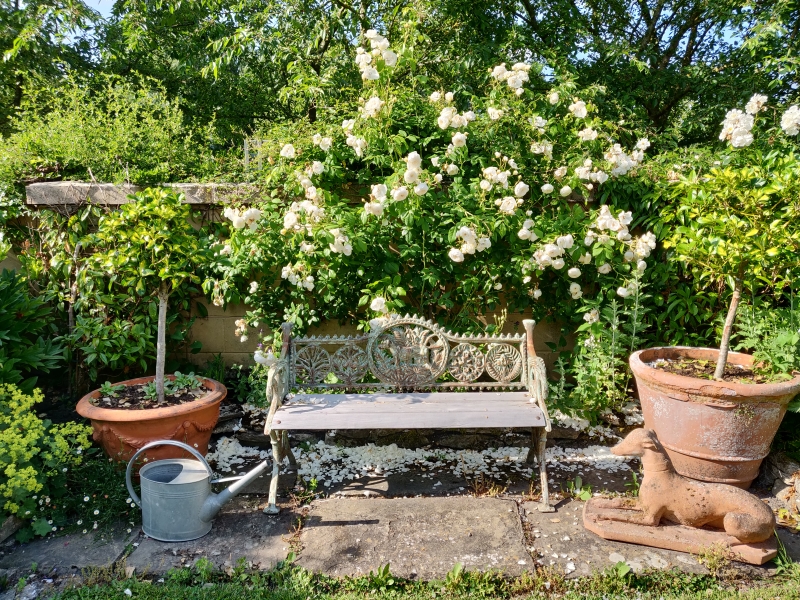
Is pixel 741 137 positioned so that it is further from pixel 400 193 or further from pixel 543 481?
pixel 543 481

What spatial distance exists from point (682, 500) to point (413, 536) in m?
1.28

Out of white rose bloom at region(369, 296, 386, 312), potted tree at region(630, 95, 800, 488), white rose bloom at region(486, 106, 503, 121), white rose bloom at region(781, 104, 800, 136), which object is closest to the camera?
potted tree at region(630, 95, 800, 488)

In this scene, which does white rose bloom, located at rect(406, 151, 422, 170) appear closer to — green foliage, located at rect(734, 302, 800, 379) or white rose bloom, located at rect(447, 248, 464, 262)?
white rose bloom, located at rect(447, 248, 464, 262)

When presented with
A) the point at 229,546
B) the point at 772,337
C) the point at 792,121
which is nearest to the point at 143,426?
the point at 229,546

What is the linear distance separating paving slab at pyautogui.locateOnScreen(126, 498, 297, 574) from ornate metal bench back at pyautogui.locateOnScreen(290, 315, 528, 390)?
Result: 88 centimetres

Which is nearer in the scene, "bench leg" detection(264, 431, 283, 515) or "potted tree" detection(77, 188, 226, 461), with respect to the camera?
Result: "bench leg" detection(264, 431, 283, 515)

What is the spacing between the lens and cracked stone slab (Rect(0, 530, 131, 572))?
2.74 m

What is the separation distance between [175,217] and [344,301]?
4.32ft

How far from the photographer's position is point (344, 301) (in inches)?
170

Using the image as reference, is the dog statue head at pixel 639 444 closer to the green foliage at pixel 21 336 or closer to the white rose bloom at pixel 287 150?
the white rose bloom at pixel 287 150

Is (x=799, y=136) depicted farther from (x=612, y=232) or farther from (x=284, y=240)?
(x=284, y=240)

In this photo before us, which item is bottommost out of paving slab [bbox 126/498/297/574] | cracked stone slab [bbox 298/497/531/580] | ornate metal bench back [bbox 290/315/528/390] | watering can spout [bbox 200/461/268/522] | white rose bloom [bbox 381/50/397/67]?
paving slab [bbox 126/498/297/574]

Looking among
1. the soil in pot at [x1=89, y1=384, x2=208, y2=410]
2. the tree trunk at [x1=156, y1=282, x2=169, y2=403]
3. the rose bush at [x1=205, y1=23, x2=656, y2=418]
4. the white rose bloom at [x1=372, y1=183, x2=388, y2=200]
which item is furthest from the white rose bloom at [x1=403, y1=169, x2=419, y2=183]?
the soil in pot at [x1=89, y1=384, x2=208, y2=410]

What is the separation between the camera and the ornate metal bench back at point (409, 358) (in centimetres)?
365
